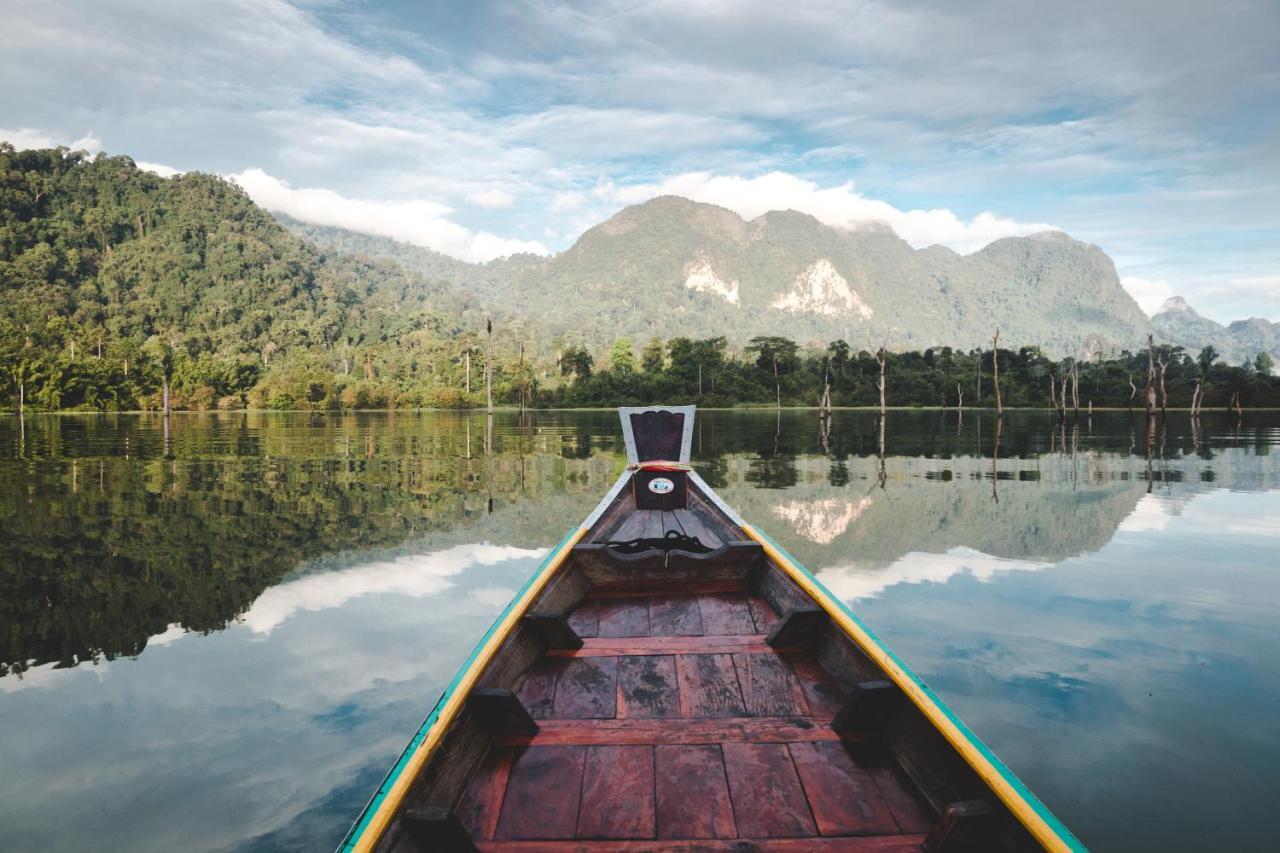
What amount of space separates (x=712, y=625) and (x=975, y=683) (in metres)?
2.01

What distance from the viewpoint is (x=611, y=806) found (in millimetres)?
2201

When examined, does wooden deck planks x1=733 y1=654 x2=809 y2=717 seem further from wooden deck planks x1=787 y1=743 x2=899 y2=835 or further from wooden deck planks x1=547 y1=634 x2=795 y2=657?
wooden deck planks x1=787 y1=743 x2=899 y2=835

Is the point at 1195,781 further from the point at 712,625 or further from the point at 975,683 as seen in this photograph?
the point at 712,625

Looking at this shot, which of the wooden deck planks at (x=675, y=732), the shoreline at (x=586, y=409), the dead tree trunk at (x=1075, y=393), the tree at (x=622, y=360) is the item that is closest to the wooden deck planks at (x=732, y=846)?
the wooden deck planks at (x=675, y=732)

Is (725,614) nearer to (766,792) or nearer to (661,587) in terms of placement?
(661,587)

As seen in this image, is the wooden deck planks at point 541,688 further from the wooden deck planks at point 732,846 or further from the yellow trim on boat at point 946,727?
the yellow trim on boat at point 946,727

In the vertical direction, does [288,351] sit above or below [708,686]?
above

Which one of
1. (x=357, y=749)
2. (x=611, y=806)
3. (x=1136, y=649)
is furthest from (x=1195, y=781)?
(x=357, y=749)

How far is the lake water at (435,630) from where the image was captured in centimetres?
337

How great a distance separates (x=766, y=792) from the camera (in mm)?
2273

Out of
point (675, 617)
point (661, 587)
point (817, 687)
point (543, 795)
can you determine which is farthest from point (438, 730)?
point (661, 587)

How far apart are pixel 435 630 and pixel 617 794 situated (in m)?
3.83

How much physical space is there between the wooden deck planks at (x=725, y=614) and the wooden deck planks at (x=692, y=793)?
1.29 m

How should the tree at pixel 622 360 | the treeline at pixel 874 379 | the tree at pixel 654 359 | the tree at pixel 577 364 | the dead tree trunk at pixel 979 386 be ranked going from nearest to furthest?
1. the dead tree trunk at pixel 979 386
2. the treeline at pixel 874 379
3. the tree at pixel 577 364
4. the tree at pixel 654 359
5. the tree at pixel 622 360
